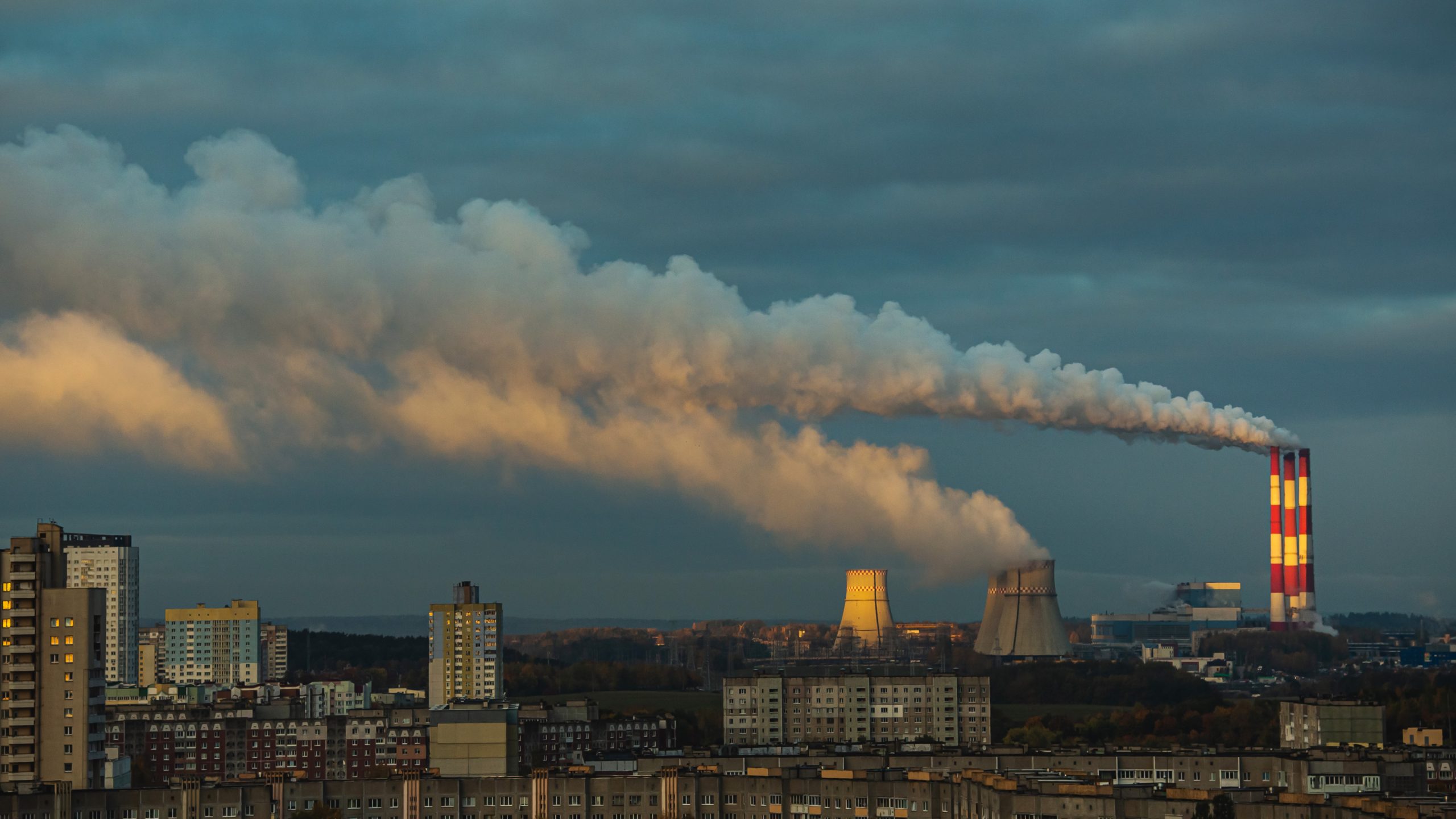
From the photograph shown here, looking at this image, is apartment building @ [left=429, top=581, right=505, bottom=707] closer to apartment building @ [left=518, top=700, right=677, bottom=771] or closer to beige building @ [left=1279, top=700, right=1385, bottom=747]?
apartment building @ [left=518, top=700, right=677, bottom=771]

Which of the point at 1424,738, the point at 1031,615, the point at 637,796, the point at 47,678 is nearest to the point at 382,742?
the point at 637,796

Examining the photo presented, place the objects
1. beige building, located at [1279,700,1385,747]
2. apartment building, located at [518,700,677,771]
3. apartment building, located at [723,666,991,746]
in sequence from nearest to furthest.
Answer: beige building, located at [1279,700,1385,747] < apartment building, located at [518,700,677,771] < apartment building, located at [723,666,991,746]

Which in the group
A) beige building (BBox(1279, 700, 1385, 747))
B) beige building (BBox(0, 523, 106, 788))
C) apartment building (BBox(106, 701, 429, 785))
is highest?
beige building (BBox(0, 523, 106, 788))

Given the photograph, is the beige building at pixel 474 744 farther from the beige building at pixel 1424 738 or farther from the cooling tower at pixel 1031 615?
the cooling tower at pixel 1031 615

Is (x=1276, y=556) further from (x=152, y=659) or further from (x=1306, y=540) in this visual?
(x=152, y=659)

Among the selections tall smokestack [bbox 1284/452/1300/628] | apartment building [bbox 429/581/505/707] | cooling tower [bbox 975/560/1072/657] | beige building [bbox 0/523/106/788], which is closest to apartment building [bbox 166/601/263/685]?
apartment building [bbox 429/581/505/707]

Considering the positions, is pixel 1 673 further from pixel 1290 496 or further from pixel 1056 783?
pixel 1290 496
